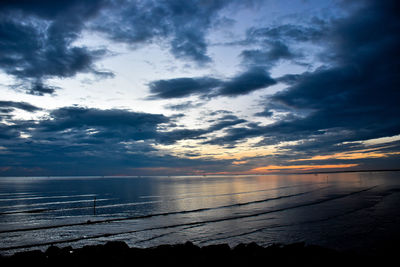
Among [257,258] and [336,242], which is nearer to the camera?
[257,258]

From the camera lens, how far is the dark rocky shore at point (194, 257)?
13.7 m

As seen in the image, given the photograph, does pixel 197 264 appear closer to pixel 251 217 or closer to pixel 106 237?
pixel 106 237

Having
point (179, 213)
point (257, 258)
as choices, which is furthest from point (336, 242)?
point (179, 213)

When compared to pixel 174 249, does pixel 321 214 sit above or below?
below

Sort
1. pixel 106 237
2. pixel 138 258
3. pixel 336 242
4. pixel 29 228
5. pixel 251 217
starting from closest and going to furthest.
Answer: pixel 138 258 < pixel 336 242 < pixel 106 237 < pixel 29 228 < pixel 251 217

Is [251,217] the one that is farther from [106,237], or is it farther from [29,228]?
[29,228]

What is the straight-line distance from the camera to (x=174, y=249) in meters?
16.5

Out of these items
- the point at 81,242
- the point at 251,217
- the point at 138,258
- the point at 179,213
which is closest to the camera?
the point at 138,258

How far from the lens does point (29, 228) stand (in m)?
30.0

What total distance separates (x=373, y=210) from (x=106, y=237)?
36.9 m

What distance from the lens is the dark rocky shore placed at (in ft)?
45.1

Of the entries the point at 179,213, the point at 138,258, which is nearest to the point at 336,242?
the point at 138,258

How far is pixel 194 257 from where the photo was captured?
14914 mm

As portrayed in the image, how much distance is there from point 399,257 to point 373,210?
85.3ft
